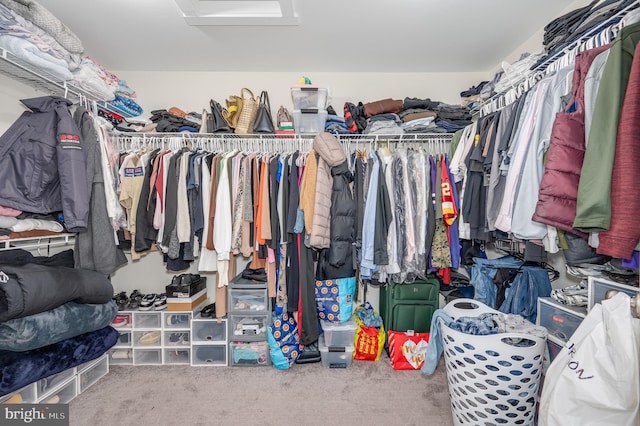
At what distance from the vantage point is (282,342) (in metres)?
2.15

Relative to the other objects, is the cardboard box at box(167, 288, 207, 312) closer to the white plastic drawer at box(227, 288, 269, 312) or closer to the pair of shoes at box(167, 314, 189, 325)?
the pair of shoes at box(167, 314, 189, 325)

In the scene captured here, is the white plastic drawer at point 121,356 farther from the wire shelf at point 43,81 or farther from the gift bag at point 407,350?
the gift bag at point 407,350

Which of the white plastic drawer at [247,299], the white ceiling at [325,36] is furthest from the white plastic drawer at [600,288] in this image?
the white plastic drawer at [247,299]

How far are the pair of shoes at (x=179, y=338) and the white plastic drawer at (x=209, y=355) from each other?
4.6 inches

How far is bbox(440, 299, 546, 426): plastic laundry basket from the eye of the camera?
134cm

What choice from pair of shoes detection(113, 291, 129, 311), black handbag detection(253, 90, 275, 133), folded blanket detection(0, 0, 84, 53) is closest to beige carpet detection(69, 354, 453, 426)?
pair of shoes detection(113, 291, 129, 311)

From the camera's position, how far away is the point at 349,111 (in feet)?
8.11

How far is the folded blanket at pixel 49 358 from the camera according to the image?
1.42m

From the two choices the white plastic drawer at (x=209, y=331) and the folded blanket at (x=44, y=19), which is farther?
the white plastic drawer at (x=209, y=331)

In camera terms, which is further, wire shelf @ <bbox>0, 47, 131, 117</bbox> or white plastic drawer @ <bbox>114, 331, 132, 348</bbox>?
white plastic drawer @ <bbox>114, 331, 132, 348</bbox>

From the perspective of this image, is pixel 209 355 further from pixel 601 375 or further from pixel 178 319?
pixel 601 375

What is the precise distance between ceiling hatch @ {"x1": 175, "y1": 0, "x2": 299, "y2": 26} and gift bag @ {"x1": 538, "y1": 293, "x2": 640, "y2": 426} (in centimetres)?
225

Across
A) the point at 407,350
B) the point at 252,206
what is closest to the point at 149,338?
the point at 252,206

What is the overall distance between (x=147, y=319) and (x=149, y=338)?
16 centimetres
